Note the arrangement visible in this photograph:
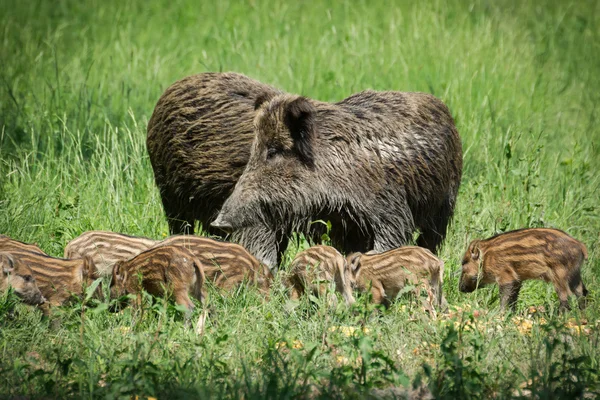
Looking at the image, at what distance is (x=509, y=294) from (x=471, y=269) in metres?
0.31

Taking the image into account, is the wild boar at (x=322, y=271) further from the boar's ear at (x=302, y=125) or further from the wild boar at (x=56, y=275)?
the wild boar at (x=56, y=275)

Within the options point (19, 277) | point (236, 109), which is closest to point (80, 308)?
point (19, 277)

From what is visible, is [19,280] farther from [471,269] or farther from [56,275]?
[471,269]

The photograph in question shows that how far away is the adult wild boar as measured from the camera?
6289mm

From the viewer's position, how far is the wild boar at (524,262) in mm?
5406

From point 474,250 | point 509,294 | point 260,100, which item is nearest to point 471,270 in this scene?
→ point 474,250

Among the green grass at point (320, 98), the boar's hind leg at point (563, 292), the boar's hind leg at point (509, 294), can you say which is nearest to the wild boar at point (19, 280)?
the green grass at point (320, 98)

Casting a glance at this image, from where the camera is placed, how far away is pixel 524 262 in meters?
5.51

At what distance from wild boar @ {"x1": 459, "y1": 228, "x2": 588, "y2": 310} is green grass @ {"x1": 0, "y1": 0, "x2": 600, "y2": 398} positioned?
0.62 ft

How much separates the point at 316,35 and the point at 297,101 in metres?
6.19

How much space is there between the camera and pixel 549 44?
12961 millimetres

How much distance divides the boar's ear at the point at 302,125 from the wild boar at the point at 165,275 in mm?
1553

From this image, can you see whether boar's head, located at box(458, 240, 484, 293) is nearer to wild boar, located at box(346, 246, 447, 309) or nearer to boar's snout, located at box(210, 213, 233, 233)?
wild boar, located at box(346, 246, 447, 309)

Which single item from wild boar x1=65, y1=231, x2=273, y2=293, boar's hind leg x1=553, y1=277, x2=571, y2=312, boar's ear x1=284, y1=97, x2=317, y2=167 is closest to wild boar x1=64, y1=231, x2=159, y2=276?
wild boar x1=65, y1=231, x2=273, y2=293
